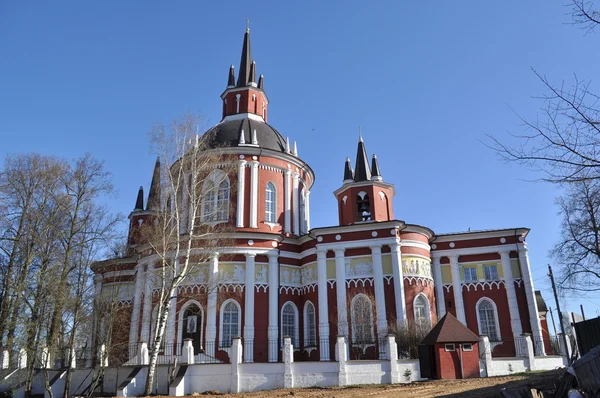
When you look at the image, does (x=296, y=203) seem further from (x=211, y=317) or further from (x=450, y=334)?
(x=450, y=334)

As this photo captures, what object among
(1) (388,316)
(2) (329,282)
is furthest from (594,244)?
(2) (329,282)

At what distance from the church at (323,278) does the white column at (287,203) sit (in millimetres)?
69

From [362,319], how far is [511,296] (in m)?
9.21

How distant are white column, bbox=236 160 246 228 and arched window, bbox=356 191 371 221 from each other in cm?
708

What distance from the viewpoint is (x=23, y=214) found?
64.7ft

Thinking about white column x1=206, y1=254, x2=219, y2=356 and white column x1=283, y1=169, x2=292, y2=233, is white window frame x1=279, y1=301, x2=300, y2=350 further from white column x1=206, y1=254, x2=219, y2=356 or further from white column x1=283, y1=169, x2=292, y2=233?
white column x1=283, y1=169, x2=292, y2=233

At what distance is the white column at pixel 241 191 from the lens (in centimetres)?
2847

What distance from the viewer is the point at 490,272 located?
93.4ft

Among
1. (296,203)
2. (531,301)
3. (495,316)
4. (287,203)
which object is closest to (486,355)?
(495,316)

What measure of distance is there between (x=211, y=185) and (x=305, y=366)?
8.84 meters

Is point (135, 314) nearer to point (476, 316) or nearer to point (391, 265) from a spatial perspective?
point (391, 265)

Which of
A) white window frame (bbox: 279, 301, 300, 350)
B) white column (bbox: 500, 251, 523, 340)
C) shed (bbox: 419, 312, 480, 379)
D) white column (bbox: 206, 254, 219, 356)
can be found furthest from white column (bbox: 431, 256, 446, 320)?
white column (bbox: 206, 254, 219, 356)

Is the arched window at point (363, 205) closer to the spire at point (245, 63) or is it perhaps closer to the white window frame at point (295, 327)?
the white window frame at point (295, 327)

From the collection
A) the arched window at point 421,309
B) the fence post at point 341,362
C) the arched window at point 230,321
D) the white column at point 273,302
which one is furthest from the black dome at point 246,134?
the fence post at point 341,362
